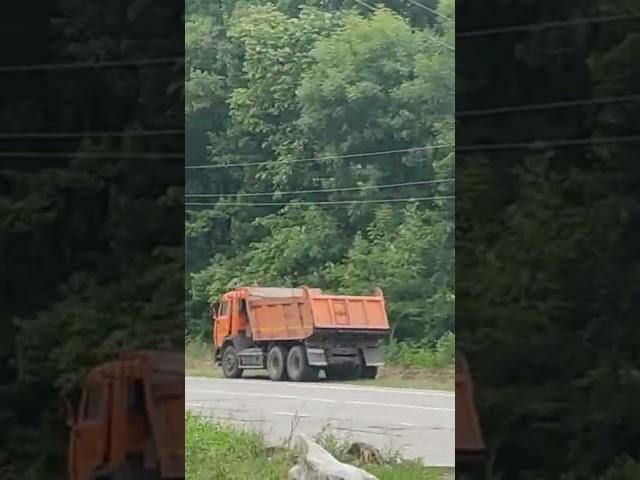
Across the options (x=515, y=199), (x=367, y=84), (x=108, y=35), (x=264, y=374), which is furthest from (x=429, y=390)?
(x=108, y=35)

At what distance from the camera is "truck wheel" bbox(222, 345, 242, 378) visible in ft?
8.32

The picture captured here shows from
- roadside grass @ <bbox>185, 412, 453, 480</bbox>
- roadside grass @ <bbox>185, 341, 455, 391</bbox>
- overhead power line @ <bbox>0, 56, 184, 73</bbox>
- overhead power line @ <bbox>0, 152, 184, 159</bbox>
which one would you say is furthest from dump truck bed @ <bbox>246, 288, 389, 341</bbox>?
overhead power line @ <bbox>0, 56, 184, 73</bbox>

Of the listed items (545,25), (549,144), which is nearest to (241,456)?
(549,144)

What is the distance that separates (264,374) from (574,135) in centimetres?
128

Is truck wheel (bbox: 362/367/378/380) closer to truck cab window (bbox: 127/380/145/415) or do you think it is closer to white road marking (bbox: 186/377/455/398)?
white road marking (bbox: 186/377/455/398)

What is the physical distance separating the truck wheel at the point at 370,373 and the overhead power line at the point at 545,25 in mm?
1114

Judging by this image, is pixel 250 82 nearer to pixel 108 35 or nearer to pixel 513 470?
pixel 108 35

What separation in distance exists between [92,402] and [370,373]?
94 cm

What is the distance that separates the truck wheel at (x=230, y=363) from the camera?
8.32ft

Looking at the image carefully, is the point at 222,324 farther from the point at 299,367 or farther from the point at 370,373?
the point at 370,373

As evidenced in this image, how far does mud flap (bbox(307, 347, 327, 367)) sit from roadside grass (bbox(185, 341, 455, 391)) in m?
0.12

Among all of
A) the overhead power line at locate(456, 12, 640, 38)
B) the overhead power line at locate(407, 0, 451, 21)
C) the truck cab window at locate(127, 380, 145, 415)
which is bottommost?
the truck cab window at locate(127, 380, 145, 415)

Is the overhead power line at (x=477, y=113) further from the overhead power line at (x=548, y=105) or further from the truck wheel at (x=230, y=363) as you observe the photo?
the truck wheel at (x=230, y=363)

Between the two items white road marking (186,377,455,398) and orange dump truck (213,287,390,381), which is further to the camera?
orange dump truck (213,287,390,381)
